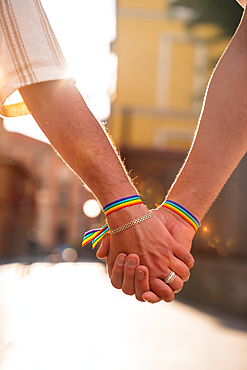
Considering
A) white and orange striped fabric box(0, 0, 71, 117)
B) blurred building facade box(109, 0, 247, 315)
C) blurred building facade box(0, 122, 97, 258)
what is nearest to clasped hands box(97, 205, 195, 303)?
white and orange striped fabric box(0, 0, 71, 117)

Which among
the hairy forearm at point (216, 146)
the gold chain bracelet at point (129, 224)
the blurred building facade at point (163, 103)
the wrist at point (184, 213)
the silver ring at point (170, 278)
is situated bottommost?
the blurred building facade at point (163, 103)

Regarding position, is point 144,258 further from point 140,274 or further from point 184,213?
point 184,213

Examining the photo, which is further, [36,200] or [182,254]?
[36,200]

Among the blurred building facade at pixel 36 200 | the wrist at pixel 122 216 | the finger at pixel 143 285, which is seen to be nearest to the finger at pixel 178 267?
the finger at pixel 143 285

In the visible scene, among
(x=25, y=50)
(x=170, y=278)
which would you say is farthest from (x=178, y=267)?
(x=25, y=50)

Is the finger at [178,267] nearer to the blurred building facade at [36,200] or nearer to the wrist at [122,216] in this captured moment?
the wrist at [122,216]

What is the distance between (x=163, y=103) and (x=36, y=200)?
17009 mm

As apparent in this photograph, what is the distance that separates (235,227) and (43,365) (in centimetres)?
770

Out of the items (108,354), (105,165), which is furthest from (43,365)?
(105,165)

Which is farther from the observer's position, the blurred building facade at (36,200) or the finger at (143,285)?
the blurred building facade at (36,200)

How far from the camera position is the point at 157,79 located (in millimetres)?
9477

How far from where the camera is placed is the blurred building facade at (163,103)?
889cm

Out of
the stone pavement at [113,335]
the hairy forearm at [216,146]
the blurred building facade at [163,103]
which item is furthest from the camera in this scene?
the blurred building facade at [163,103]

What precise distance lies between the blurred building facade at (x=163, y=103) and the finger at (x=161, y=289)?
24.7ft
